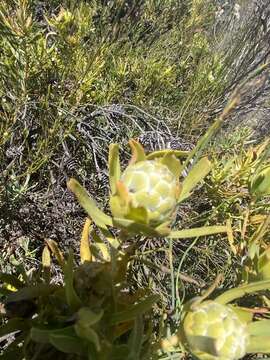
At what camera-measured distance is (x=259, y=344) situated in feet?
2.78

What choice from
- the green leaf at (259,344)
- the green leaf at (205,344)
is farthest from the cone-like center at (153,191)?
the green leaf at (259,344)

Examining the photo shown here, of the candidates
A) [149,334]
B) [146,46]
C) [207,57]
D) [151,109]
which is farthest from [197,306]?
[207,57]

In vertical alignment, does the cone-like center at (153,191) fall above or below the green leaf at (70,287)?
above

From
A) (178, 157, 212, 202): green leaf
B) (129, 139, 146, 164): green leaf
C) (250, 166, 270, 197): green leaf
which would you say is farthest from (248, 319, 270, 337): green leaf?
(250, 166, 270, 197): green leaf

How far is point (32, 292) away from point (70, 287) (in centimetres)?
14

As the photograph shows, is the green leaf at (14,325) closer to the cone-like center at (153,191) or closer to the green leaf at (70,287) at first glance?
the green leaf at (70,287)

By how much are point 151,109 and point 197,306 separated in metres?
1.77

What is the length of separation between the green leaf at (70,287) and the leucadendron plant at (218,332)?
7.3 inches

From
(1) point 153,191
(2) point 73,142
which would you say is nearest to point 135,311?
(1) point 153,191

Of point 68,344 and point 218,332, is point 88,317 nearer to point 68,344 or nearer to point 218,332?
point 68,344

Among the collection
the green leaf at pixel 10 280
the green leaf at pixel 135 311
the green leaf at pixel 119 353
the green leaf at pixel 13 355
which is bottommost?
the green leaf at pixel 119 353

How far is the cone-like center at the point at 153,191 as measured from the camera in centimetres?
72

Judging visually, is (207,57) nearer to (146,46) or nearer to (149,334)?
(146,46)

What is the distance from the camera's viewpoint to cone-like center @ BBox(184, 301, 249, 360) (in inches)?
29.9
